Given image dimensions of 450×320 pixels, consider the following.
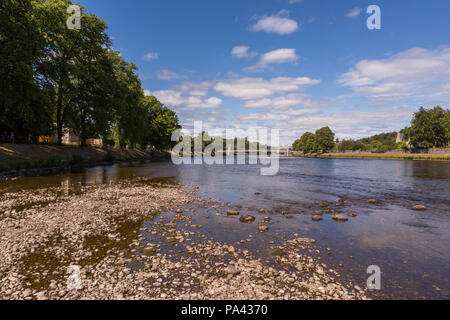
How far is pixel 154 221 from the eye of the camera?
11625 mm

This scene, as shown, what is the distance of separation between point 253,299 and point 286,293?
3.00ft

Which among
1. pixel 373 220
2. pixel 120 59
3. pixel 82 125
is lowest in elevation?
pixel 373 220

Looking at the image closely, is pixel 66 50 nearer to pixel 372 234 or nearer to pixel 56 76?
pixel 56 76

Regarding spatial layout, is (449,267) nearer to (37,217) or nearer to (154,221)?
(154,221)

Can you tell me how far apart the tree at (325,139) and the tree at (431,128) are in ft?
191

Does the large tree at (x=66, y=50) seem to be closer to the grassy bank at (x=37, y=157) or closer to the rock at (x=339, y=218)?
the grassy bank at (x=37, y=157)

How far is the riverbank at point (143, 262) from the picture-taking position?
574cm

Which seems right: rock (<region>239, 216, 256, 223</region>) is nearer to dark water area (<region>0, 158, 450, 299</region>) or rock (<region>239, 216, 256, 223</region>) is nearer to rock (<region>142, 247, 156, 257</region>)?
dark water area (<region>0, 158, 450, 299</region>)

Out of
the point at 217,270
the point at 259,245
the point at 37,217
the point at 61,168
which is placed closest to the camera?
the point at 217,270

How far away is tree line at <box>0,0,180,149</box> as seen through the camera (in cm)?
2705

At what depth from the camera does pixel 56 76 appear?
34.8 meters

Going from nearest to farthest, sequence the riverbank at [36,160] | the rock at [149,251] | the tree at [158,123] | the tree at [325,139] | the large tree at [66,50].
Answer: the rock at [149,251], the riverbank at [36,160], the large tree at [66,50], the tree at [158,123], the tree at [325,139]

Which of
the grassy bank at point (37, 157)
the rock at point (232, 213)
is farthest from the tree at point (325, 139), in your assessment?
the rock at point (232, 213)

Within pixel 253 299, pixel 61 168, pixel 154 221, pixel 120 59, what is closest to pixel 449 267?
pixel 253 299
